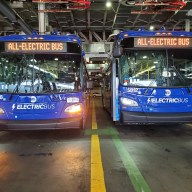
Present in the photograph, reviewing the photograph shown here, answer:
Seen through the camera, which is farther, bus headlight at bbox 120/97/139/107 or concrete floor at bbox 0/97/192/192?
bus headlight at bbox 120/97/139/107

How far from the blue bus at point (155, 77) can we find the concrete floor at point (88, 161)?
2.34 ft

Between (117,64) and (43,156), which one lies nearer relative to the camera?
(43,156)

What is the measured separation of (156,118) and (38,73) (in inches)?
139

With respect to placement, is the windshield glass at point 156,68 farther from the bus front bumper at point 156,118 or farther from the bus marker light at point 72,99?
the bus marker light at point 72,99

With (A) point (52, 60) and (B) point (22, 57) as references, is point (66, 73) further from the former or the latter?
(B) point (22, 57)

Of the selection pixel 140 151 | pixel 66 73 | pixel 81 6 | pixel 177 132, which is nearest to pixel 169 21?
pixel 81 6

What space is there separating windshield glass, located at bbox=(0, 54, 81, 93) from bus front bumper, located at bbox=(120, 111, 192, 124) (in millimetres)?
1769

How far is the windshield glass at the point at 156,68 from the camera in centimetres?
845

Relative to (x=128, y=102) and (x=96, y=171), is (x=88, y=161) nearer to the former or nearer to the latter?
(x=96, y=171)

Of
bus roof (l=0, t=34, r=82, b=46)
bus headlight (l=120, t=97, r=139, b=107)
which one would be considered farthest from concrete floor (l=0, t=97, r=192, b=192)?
bus roof (l=0, t=34, r=82, b=46)

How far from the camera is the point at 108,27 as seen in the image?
18.4 meters

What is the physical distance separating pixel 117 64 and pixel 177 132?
9.52 feet

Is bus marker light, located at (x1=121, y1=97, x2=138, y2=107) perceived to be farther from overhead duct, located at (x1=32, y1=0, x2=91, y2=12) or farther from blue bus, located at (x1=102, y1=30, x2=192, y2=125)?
overhead duct, located at (x1=32, y1=0, x2=91, y2=12)

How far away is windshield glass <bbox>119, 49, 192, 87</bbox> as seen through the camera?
845 centimetres
